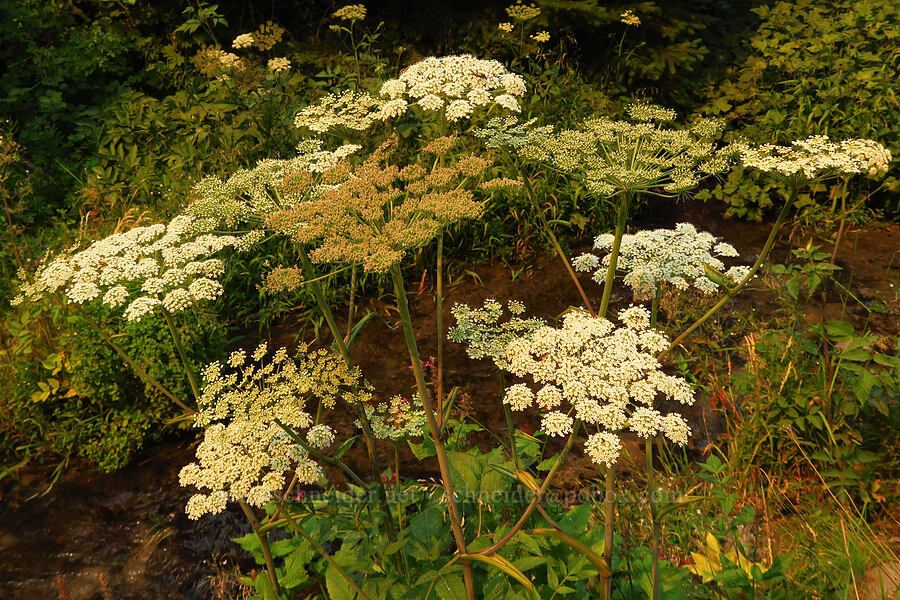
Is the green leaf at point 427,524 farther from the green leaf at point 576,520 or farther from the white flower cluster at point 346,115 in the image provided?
the white flower cluster at point 346,115

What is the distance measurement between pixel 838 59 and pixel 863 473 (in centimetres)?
636

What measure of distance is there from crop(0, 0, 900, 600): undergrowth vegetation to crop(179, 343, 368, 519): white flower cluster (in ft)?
0.05

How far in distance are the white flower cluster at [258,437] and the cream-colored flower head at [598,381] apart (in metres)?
0.69

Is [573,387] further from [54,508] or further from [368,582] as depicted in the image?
[54,508]

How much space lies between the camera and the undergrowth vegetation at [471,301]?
2059mm

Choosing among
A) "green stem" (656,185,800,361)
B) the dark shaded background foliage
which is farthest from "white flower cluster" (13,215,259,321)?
the dark shaded background foliage

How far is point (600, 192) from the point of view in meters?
2.28

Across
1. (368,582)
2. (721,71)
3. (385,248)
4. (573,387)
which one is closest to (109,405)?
(368,582)

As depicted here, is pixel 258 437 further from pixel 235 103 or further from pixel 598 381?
pixel 235 103

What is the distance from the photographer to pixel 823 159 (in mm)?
1954

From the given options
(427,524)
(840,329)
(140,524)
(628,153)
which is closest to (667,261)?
(628,153)

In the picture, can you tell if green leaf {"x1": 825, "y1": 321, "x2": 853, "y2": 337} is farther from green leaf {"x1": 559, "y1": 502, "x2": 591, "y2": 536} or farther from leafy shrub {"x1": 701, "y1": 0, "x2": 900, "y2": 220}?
leafy shrub {"x1": 701, "y1": 0, "x2": 900, "y2": 220}

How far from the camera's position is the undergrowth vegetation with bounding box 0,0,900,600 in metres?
2.06

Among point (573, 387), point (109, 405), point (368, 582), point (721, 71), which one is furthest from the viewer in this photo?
point (721, 71)
